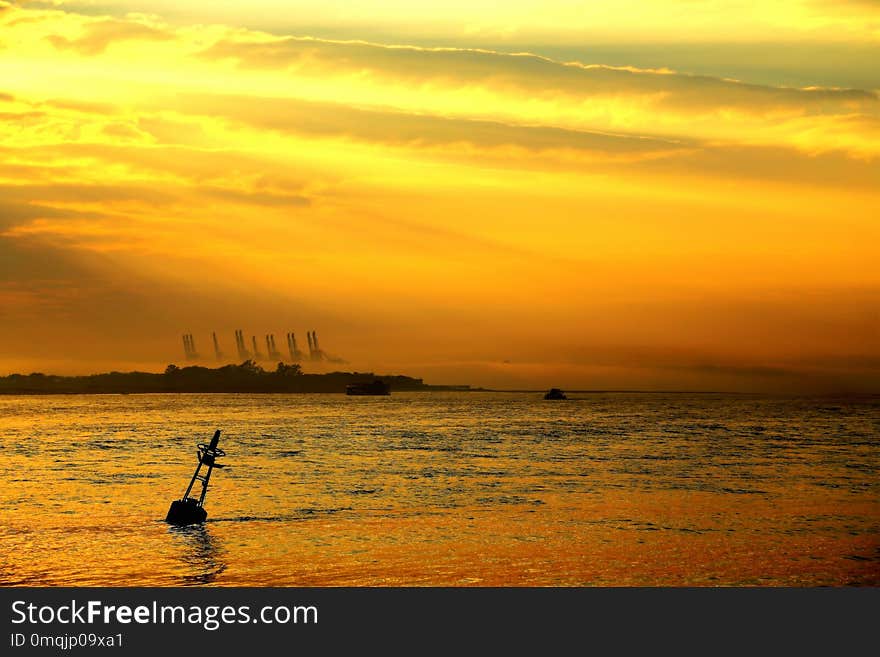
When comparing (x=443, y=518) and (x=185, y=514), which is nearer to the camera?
(x=185, y=514)

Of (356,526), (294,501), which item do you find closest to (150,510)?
(294,501)

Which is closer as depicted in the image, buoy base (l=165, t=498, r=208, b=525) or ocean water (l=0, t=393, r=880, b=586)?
ocean water (l=0, t=393, r=880, b=586)

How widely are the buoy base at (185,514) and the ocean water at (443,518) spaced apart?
0.70 meters

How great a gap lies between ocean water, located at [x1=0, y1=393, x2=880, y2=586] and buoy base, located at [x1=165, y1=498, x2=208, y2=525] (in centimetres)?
70

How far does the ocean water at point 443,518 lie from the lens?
115 feet

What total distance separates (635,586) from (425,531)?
1273 centimetres

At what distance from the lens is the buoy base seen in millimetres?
44688

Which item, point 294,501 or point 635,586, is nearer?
point 635,586

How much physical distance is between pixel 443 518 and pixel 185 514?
1195cm

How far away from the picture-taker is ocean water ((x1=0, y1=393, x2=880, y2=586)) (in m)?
35.0

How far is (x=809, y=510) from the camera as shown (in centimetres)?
5344

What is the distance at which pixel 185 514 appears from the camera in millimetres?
44750
